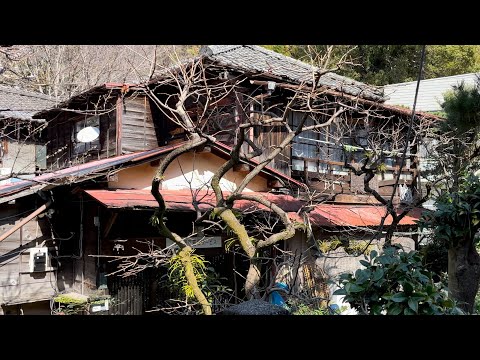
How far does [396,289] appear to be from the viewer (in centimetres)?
322

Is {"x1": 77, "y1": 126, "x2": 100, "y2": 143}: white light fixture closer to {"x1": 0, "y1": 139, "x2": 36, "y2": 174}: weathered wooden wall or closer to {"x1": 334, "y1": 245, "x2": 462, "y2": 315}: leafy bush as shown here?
{"x1": 0, "y1": 139, "x2": 36, "y2": 174}: weathered wooden wall

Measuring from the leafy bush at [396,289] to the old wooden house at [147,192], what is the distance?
9.94ft

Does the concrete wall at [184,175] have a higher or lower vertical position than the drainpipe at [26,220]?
higher

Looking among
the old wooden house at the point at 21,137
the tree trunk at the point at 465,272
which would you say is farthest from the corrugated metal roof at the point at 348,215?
the old wooden house at the point at 21,137

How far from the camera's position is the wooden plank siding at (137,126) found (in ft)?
38.9

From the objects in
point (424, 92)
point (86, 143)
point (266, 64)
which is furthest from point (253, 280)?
point (424, 92)

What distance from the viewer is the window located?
12742 mm

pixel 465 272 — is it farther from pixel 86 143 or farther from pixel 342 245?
pixel 86 143

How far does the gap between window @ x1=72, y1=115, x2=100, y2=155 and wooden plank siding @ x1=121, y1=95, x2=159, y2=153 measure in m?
1.05

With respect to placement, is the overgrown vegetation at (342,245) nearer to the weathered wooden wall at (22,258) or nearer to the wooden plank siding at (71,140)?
the weathered wooden wall at (22,258)

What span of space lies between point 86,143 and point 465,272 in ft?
35.8
